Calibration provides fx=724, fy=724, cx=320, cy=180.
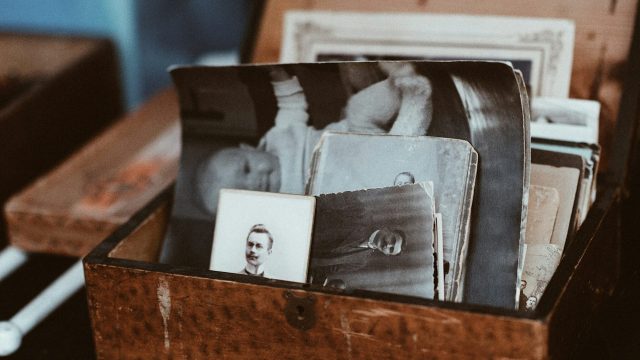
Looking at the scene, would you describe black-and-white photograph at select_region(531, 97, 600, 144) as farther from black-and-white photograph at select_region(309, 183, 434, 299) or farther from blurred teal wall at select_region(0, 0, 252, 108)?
blurred teal wall at select_region(0, 0, 252, 108)

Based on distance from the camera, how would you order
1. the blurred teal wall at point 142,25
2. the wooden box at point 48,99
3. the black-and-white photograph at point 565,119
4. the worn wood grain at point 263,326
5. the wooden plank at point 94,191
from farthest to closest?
the blurred teal wall at point 142,25 → the wooden box at point 48,99 → the wooden plank at point 94,191 → the black-and-white photograph at point 565,119 → the worn wood grain at point 263,326

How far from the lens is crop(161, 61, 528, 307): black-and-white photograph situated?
2.25 feet

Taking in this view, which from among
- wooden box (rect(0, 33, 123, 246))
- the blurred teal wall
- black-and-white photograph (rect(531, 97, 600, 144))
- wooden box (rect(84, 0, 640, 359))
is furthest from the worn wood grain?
the blurred teal wall

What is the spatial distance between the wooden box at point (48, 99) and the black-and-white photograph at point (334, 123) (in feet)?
1.51

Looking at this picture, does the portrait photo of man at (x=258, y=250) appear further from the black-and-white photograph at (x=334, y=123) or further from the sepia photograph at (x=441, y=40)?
the sepia photograph at (x=441, y=40)

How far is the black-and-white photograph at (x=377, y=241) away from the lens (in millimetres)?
687

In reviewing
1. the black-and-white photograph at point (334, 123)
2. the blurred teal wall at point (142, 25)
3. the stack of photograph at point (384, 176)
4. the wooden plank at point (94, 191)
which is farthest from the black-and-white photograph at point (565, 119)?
the blurred teal wall at point (142, 25)

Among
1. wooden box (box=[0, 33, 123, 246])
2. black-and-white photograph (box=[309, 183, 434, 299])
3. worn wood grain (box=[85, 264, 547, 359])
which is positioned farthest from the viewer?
wooden box (box=[0, 33, 123, 246])

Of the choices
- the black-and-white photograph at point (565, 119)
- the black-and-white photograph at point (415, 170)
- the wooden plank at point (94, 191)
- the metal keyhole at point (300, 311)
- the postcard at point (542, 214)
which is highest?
the black-and-white photograph at point (565, 119)

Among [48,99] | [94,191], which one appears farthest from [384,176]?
[48,99]

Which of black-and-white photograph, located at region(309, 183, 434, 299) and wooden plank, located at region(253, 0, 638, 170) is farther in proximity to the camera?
wooden plank, located at region(253, 0, 638, 170)

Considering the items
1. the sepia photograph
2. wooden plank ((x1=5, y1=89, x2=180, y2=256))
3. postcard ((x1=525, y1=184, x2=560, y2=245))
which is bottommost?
wooden plank ((x1=5, y1=89, x2=180, y2=256))

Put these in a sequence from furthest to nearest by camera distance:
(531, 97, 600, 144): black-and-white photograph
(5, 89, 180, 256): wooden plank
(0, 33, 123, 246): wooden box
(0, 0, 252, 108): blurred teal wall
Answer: (0, 0, 252, 108): blurred teal wall
(0, 33, 123, 246): wooden box
(5, 89, 180, 256): wooden plank
(531, 97, 600, 144): black-and-white photograph

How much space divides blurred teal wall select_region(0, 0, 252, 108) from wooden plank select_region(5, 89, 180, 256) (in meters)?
0.21
